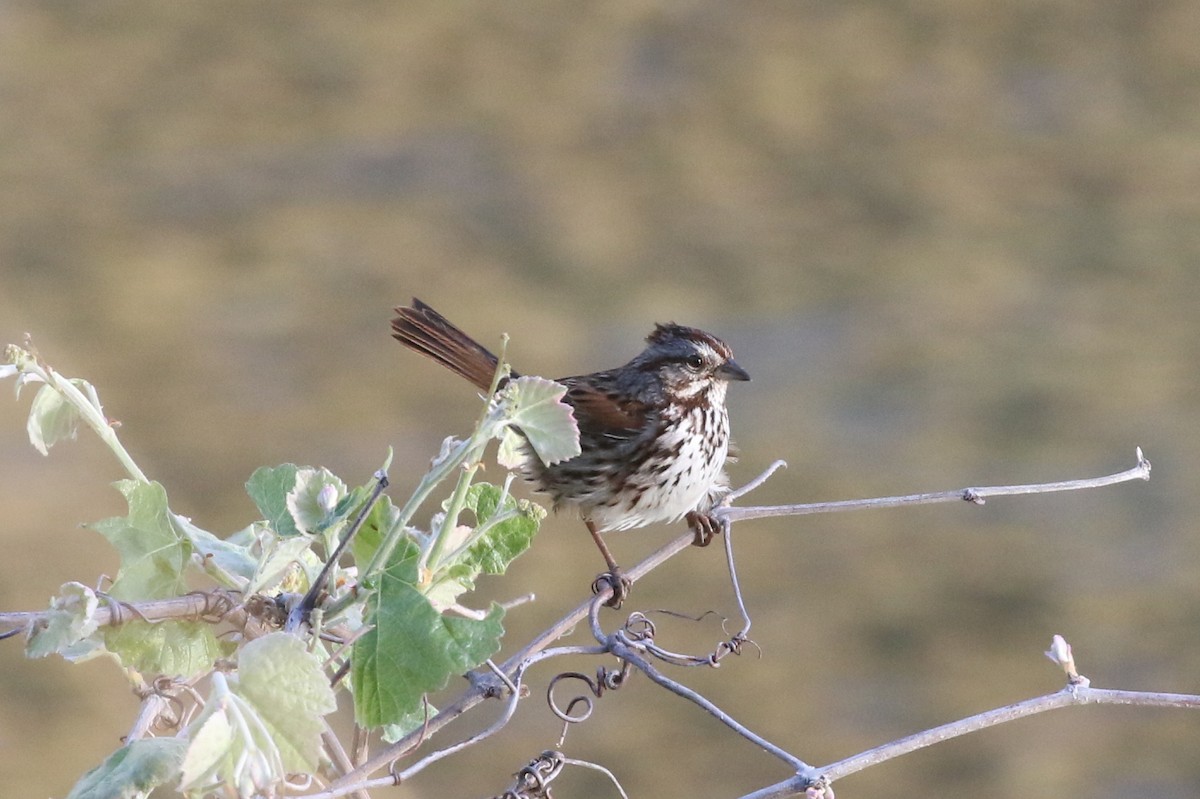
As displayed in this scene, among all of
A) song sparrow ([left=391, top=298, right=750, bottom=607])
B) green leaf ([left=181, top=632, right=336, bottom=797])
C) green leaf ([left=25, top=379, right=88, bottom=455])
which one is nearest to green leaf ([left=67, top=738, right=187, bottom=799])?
green leaf ([left=181, top=632, right=336, bottom=797])

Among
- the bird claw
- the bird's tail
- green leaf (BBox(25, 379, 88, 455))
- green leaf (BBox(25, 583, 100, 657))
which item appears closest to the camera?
green leaf (BBox(25, 583, 100, 657))

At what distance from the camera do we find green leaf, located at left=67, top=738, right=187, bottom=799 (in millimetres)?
Answer: 1599

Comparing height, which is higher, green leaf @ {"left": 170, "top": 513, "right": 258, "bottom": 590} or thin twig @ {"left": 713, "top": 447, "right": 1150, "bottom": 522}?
thin twig @ {"left": 713, "top": 447, "right": 1150, "bottom": 522}

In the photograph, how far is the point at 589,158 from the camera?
1254 cm

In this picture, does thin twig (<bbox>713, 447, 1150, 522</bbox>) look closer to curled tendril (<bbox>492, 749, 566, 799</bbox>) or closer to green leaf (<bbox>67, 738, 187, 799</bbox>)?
curled tendril (<bbox>492, 749, 566, 799</bbox>)

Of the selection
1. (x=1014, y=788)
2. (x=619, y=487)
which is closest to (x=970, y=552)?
(x=1014, y=788)

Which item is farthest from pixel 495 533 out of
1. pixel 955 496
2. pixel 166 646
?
pixel 955 496

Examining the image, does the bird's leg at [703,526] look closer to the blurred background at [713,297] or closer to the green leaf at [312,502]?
the green leaf at [312,502]

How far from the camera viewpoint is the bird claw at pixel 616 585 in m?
2.71

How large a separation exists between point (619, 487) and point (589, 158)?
877cm

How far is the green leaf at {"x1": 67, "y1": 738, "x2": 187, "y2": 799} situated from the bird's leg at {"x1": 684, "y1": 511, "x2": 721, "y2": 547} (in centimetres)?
199

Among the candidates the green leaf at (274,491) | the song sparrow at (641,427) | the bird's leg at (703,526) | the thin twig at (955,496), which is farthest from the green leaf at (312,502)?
the song sparrow at (641,427)

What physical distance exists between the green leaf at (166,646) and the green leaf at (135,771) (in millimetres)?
181

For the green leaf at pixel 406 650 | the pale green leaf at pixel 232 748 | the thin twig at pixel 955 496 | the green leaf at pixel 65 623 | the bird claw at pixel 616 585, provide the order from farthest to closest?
the bird claw at pixel 616 585, the thin twig at pixel 955 496, the green leaf at pixel 406 650, the green leaf at pixel 65 623, the pale green leaf at pixel 232 748
